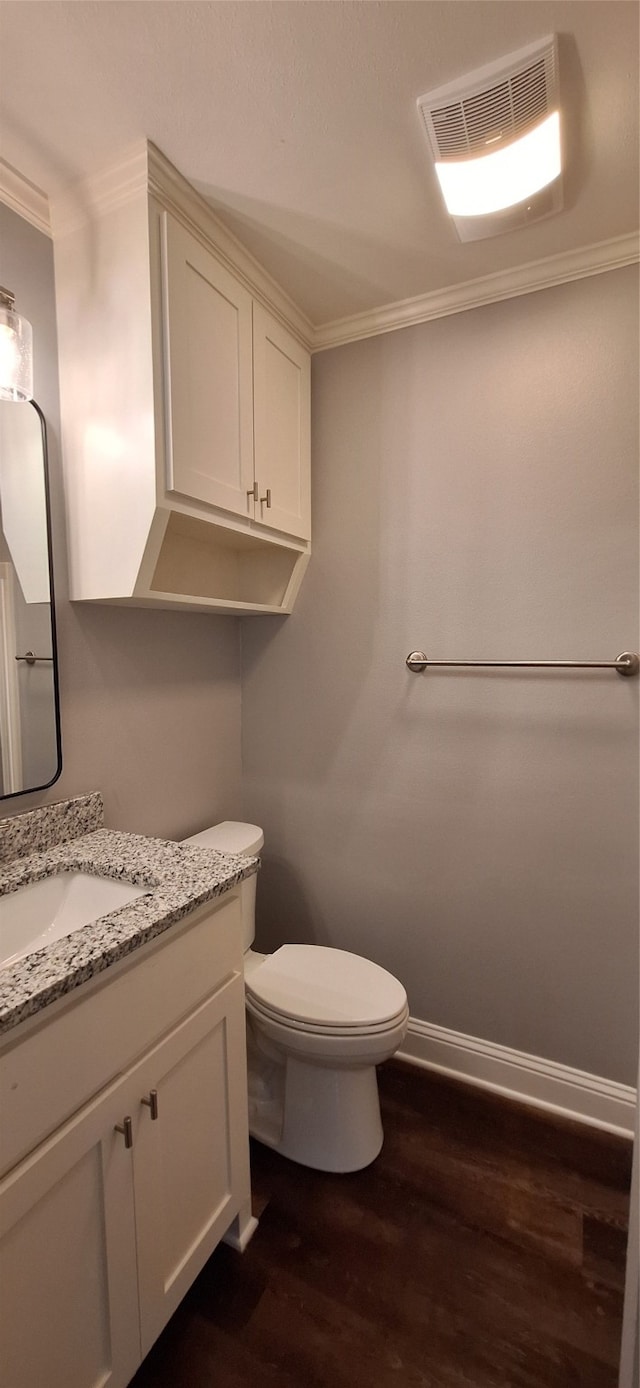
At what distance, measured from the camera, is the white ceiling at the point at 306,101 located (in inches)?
35.5

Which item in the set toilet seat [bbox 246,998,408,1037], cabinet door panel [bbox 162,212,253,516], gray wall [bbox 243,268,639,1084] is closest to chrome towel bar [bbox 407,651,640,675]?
gray wall [bbox 243,268,639,1084]

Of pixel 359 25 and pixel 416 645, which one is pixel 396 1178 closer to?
pixel 416 645

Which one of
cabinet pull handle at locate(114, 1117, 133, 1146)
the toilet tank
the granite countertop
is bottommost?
cabinet pull handle at locate(114, 1117, 133, 1146)

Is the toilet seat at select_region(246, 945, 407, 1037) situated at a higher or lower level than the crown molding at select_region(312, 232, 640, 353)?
lower

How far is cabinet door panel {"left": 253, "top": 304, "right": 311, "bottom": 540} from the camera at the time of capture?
5.09 feet

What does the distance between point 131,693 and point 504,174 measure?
145 centimetres

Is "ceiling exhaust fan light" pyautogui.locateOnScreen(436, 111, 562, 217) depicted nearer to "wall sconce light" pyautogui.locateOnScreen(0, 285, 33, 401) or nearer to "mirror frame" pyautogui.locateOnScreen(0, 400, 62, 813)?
"wall sconce light" pyautogui.locateOnScreen(0, 285, 33, 401)

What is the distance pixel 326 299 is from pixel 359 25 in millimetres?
722

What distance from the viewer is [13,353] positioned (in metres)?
1.05

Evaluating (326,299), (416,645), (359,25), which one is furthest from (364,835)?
(359,25)

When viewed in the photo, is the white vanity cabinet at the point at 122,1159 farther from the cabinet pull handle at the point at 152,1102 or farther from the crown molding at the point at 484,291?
the crown molding at the point at 484,291

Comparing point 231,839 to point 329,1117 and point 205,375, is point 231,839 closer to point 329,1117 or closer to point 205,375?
point 329,1117

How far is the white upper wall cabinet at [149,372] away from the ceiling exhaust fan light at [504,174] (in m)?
0.53

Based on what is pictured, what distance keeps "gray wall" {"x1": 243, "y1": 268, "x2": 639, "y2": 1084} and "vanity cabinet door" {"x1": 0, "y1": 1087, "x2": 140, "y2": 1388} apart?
3.66ft
